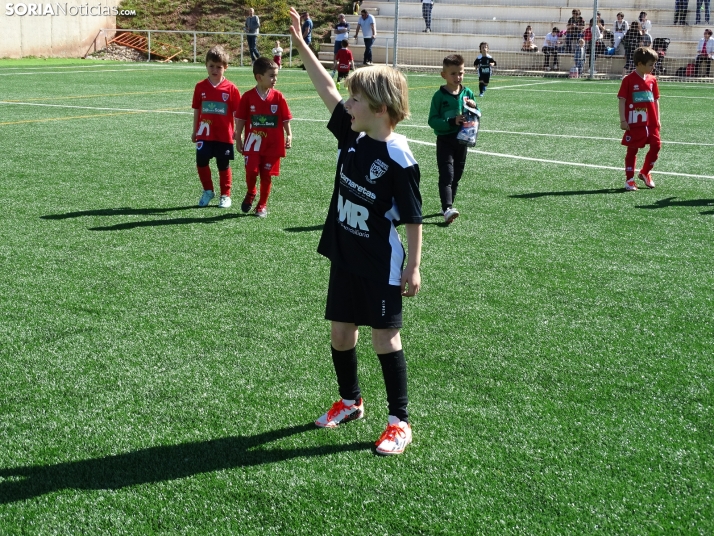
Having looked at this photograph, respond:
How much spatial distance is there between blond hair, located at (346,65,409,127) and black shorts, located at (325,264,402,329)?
28.6 inches

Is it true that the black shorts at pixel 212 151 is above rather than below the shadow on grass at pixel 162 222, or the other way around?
above

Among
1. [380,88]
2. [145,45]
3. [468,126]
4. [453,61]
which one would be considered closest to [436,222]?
[468,126]

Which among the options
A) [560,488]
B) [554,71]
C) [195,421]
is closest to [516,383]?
[560,488]

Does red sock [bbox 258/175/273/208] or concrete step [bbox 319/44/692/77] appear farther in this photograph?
concrete step [bbox 319/44/692/77]

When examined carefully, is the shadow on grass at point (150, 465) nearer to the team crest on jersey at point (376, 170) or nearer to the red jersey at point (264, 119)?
the team crest on jersey at point (376, 170)

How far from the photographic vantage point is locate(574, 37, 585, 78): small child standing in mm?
30319

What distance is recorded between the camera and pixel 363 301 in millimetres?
3646

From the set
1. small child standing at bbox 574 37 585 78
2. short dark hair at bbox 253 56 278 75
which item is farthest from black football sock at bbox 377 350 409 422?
small child standing at bbox 574 37 585 78

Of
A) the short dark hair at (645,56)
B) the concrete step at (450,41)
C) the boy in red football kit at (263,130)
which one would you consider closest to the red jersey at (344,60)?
the concrete step at (450,41)

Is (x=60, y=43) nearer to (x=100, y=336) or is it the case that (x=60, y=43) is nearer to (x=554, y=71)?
(x=554, y=71)

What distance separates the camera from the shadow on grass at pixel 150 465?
334cm

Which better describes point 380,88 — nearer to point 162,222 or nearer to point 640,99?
point 162,222

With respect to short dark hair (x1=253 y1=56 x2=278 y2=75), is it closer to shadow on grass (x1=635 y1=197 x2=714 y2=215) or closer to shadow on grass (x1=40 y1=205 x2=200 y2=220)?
shadow on grass (x1=40 y1=205 x2=200 y2=220)

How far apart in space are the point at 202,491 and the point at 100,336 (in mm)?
1935
